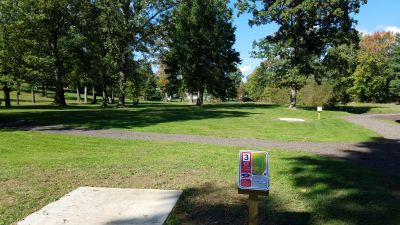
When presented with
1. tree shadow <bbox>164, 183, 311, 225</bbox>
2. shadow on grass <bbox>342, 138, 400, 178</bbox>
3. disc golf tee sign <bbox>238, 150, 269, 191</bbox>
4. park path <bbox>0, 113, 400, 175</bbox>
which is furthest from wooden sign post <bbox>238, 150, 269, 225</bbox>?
park path <bbox>0, 113, 400, 175</bbox>

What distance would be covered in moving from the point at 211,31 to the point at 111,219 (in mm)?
44441

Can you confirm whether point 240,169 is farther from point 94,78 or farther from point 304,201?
point 94,78

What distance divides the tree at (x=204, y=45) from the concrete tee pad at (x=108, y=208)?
136ft

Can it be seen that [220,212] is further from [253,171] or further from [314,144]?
[314,144]

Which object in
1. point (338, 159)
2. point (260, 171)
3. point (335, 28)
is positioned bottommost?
point (338, 159)

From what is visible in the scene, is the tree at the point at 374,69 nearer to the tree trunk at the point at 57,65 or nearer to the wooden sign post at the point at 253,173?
the tree trunk at the point at 57,65

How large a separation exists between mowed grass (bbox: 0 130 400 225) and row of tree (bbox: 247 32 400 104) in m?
27.0

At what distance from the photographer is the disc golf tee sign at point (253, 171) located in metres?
4.18

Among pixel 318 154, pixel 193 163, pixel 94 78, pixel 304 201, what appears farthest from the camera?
pixel 94 78

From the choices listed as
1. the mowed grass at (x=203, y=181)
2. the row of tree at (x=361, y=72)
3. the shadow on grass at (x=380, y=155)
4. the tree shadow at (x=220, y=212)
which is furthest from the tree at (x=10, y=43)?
the tree shadow at (x=220, y=212)

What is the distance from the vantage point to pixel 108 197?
6250mm

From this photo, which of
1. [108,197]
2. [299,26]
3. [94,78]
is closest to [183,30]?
[94,78]

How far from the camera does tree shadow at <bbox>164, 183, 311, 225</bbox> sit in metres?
5.23

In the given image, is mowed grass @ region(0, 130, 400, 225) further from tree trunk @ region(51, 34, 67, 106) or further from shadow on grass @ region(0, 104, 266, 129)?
tree trunk @ region(51, 34, 67, 106)
